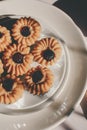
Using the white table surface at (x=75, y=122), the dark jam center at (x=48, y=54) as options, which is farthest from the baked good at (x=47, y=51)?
the white table surface at (x=75, y=122)

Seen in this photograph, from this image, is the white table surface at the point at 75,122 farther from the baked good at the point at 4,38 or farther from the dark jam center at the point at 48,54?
the baked good at the point at 4,38

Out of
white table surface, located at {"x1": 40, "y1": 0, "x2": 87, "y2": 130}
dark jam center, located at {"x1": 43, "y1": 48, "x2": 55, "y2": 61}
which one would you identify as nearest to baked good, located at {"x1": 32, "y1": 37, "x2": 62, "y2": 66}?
dark jam center, located at {"x1": 43, "y1": 48, "x2": 55, "y2": 61}

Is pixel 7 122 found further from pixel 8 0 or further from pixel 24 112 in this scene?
pixel 8 0

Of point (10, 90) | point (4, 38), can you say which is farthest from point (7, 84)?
point (4, 38)

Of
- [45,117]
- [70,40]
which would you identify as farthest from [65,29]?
[45,117]

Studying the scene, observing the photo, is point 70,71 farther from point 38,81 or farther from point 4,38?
point 4,38

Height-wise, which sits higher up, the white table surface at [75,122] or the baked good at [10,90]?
the baked good at [10,90]

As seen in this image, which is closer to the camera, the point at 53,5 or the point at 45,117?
the point at 45,117
